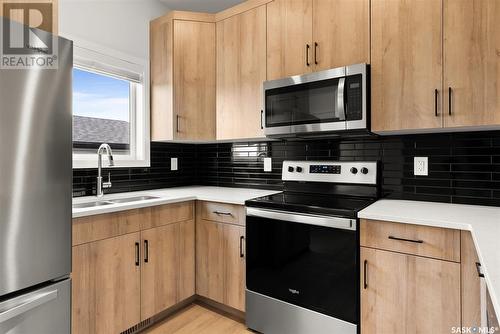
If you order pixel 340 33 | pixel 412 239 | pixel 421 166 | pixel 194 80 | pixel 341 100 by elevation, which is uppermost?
pixel 340 33

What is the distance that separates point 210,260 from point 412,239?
1.39m

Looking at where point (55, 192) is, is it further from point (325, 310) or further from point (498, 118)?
point (498, 118)

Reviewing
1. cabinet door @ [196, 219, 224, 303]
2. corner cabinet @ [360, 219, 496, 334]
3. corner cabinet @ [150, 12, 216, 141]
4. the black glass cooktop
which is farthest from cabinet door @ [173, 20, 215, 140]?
corner cabinet @ [360, 219, 496, 334]

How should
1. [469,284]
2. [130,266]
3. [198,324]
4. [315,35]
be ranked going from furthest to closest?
[198,324]
[315,35]
[130,266]
[469,284]

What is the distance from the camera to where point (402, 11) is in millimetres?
1695

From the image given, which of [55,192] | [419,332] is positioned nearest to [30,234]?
[55,192]

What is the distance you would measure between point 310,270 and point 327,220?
13.0 inches

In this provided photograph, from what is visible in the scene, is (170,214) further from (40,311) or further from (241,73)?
(241,73)

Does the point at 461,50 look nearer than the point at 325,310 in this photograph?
Yes

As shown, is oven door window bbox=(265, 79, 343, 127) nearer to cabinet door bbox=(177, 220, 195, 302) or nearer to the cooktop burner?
the cooktop burner

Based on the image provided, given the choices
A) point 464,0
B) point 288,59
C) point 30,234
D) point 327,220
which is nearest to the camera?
point 30,234

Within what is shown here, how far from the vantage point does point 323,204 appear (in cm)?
178
